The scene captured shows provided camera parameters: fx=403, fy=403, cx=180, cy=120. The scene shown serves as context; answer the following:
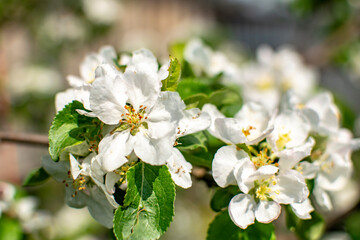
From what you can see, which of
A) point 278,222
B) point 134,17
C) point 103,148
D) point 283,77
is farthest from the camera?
point 134,17

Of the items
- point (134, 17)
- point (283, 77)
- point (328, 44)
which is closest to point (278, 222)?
point (283, 77)

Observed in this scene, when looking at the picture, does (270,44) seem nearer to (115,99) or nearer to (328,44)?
(328,44)

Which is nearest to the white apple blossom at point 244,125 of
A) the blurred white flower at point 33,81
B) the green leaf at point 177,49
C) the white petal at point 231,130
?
the white petal at point 231,130

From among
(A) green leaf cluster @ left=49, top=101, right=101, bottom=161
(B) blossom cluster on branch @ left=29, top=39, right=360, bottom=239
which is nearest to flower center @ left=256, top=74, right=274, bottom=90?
(B) blossom cluster on branch @ left=29, top=39, right=360, bottom=239

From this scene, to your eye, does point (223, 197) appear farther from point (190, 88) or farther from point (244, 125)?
point (190, 88)

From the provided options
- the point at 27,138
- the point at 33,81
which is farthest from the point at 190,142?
the point at 33,81

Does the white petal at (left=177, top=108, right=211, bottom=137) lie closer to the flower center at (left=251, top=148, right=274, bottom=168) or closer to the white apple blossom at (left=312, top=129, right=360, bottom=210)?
the flower center at (left=251, top=148, right=274, bottom=168)

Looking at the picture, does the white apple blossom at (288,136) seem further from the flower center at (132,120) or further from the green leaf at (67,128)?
the green leaf at (67,128)

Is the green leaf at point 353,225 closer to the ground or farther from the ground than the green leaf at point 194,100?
closer to the ground
